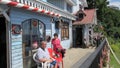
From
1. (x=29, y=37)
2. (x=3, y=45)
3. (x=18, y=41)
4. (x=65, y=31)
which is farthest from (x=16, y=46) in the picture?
(x=65, y=31)

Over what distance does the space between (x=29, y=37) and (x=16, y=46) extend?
170 cm

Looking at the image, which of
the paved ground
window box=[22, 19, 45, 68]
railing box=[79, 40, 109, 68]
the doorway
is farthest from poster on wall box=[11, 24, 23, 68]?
the doorway

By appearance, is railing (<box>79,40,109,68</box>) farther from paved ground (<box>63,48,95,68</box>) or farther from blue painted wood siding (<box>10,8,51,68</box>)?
blue painted wood siding (<box>10,8,51,68</box>)

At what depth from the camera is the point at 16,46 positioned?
11.1 meters

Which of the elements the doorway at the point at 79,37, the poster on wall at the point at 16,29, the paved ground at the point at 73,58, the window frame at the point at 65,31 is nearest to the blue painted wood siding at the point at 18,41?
the poster on wall at the point at 16,29

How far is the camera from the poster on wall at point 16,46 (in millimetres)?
10812

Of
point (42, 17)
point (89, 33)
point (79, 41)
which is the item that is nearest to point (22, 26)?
point (42, 17)

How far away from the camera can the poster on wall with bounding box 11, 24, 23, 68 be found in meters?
10.8

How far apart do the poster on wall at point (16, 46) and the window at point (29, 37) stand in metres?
0.50

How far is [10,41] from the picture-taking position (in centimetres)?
1064

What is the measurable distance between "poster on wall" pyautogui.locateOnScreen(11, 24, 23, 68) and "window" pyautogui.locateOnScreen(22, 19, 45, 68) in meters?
0.50

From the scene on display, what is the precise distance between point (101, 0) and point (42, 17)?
3463cm

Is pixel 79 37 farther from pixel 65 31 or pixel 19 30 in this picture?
pixel 19 30

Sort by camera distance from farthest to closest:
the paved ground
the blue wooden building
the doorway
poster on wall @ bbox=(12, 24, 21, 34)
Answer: the doorway
the paved ground
poster on wall @ bbox=(12, 24, 21, 34)
the blue wooden building
